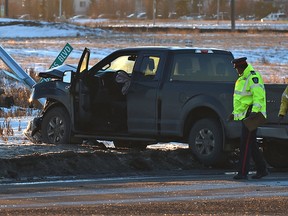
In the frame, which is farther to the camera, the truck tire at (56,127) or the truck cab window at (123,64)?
the truck tire at (56,127)

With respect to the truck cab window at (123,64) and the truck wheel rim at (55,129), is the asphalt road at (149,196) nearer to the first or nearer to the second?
the truck cab window at (123,64)

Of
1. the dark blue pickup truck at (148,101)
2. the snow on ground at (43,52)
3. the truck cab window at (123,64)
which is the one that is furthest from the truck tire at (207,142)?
the snow on ground at (43,52)

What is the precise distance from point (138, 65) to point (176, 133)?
54.2 inches

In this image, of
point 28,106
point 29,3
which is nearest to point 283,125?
point 28,106

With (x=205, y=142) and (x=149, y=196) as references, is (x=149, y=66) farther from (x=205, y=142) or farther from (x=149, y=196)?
(x=149, y=196)

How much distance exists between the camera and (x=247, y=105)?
13719 millimetres

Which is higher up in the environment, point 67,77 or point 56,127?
point 67,77

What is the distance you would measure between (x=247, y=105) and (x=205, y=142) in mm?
1498

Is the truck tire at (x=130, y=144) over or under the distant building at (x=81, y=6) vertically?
over

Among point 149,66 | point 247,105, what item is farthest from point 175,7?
point 247,105

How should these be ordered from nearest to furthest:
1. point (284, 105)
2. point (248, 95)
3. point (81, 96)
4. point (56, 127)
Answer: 1. point (248, 95)
2. point (284, 105)
3. point (81, 96)
4. point (56, 127)

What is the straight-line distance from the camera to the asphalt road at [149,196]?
10.3 metres

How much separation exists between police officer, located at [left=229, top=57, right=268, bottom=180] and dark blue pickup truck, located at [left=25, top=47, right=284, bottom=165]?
91 centimetres

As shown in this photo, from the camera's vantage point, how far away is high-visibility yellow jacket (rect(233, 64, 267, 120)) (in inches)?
535
